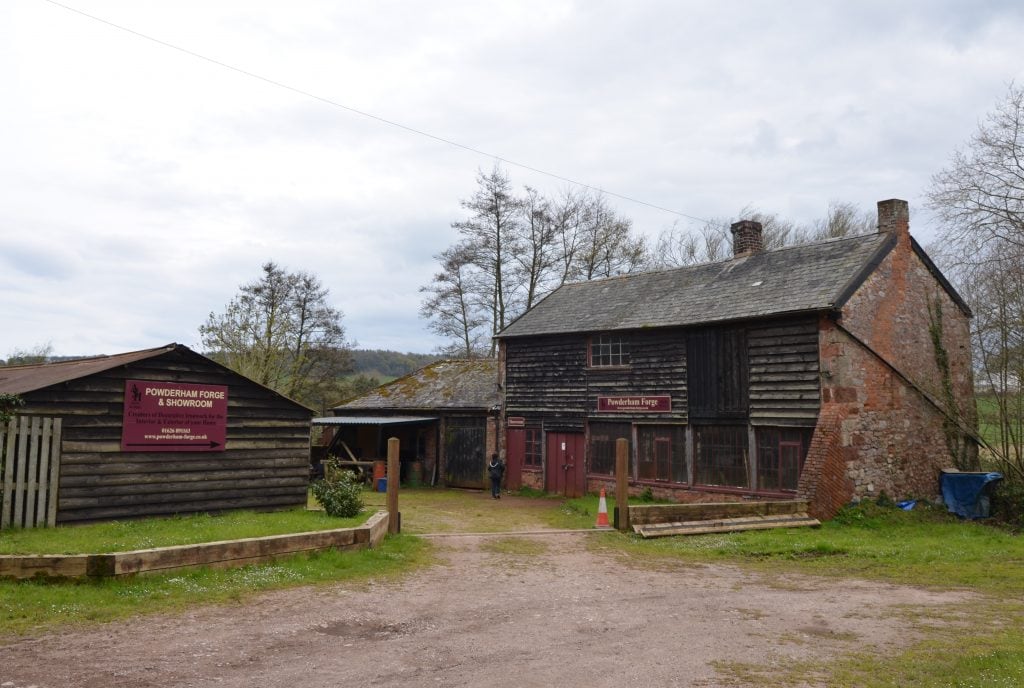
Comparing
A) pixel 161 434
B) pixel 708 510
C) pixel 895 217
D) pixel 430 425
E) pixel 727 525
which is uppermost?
pixel 895 217

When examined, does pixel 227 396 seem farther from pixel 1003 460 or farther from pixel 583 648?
pixel 1003 460

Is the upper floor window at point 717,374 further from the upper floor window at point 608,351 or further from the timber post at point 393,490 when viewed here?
the timber post at point 393,490

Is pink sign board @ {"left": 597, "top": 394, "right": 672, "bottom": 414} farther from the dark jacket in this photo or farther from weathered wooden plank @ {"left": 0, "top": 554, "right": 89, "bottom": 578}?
weathered wooden plank @ {"left": 0, "top": 554, "right": 89, "bottom": 578}

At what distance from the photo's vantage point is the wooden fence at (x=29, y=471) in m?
12.1

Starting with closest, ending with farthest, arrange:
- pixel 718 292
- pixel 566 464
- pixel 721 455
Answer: pixel 721 455
pixel 718 292
pixel 566 464

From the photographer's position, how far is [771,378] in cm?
1897

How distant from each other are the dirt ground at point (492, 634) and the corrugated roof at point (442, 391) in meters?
15.7

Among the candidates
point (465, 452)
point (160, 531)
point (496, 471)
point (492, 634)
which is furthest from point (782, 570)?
point (465, 452)

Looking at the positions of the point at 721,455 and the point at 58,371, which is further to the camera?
the point at 721,455

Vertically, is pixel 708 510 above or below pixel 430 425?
below

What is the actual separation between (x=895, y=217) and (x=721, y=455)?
792 centimetres

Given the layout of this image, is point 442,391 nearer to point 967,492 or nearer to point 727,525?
point 727,525

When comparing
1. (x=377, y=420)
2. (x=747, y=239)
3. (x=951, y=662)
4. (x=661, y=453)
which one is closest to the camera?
(x=951, y=662)

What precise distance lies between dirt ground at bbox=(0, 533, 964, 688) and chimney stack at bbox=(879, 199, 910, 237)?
39.1 ft
